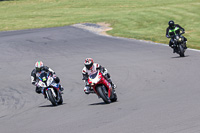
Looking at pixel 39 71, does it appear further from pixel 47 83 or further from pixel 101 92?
pixel 101 92

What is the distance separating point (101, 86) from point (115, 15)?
1630 inches

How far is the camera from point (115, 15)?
177ft

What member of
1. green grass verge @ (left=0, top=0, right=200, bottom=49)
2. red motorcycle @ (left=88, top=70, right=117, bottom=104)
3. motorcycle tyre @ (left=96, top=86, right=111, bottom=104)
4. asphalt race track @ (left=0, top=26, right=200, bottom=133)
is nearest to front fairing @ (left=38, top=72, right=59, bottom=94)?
asphalt race track @ (left=0, top=26, right=200, bottom=133)

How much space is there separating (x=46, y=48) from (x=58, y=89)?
17179mm

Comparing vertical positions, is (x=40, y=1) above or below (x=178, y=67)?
above

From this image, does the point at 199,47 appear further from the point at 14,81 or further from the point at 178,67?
the point at 14,81

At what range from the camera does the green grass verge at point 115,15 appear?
39250 mm

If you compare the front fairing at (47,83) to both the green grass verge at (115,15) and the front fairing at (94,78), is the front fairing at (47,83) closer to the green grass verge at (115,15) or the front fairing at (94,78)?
the front fairing at (94,78)

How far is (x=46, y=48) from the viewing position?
3139 centimetres

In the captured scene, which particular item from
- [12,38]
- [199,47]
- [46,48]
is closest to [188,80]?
[199,47]

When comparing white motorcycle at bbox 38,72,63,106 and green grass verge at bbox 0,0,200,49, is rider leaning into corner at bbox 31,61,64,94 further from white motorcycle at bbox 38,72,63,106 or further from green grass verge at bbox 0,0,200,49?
green grass verge at bbox 0,0,200,49

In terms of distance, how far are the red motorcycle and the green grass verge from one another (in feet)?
51.7

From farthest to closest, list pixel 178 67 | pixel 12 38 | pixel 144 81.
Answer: pixel 12 38, pixel 178 67, pixel 144 81

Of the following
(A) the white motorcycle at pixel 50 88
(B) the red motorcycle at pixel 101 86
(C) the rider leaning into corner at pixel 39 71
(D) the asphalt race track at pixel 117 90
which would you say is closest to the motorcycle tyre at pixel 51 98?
(A) the white motorcycle at pixel 50 88
